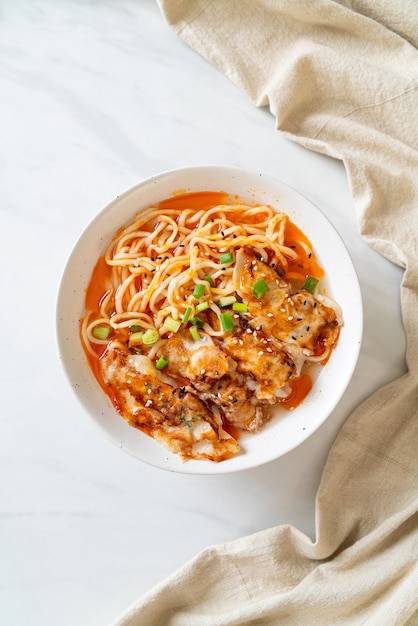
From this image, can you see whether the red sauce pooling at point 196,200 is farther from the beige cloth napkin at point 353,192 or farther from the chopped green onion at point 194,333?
the chopped green onion at point 194,333

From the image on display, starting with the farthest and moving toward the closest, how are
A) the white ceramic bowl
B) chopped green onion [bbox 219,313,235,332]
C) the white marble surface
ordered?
1. the white marble surface
2. chopped green onion [bbox 219,313,235,332]
3. the white ceramic bowl

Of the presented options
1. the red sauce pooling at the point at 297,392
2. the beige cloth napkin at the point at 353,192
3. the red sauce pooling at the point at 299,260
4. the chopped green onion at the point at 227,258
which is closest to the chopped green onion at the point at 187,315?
the chopped green onion at the point at 227,258

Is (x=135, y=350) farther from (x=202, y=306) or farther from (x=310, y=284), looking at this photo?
(x=310, y=284)

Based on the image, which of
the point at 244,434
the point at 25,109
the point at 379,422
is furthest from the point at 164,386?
the point at 25,109

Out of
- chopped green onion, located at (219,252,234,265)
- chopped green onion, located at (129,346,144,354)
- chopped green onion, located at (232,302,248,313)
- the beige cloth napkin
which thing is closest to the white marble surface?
the beige cloth napkin

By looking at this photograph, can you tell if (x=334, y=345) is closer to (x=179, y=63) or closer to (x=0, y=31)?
(x=179, y=63)

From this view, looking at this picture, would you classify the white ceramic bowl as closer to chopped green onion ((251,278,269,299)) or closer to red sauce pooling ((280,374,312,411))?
red sauce pooling ((280,374,312,411))
